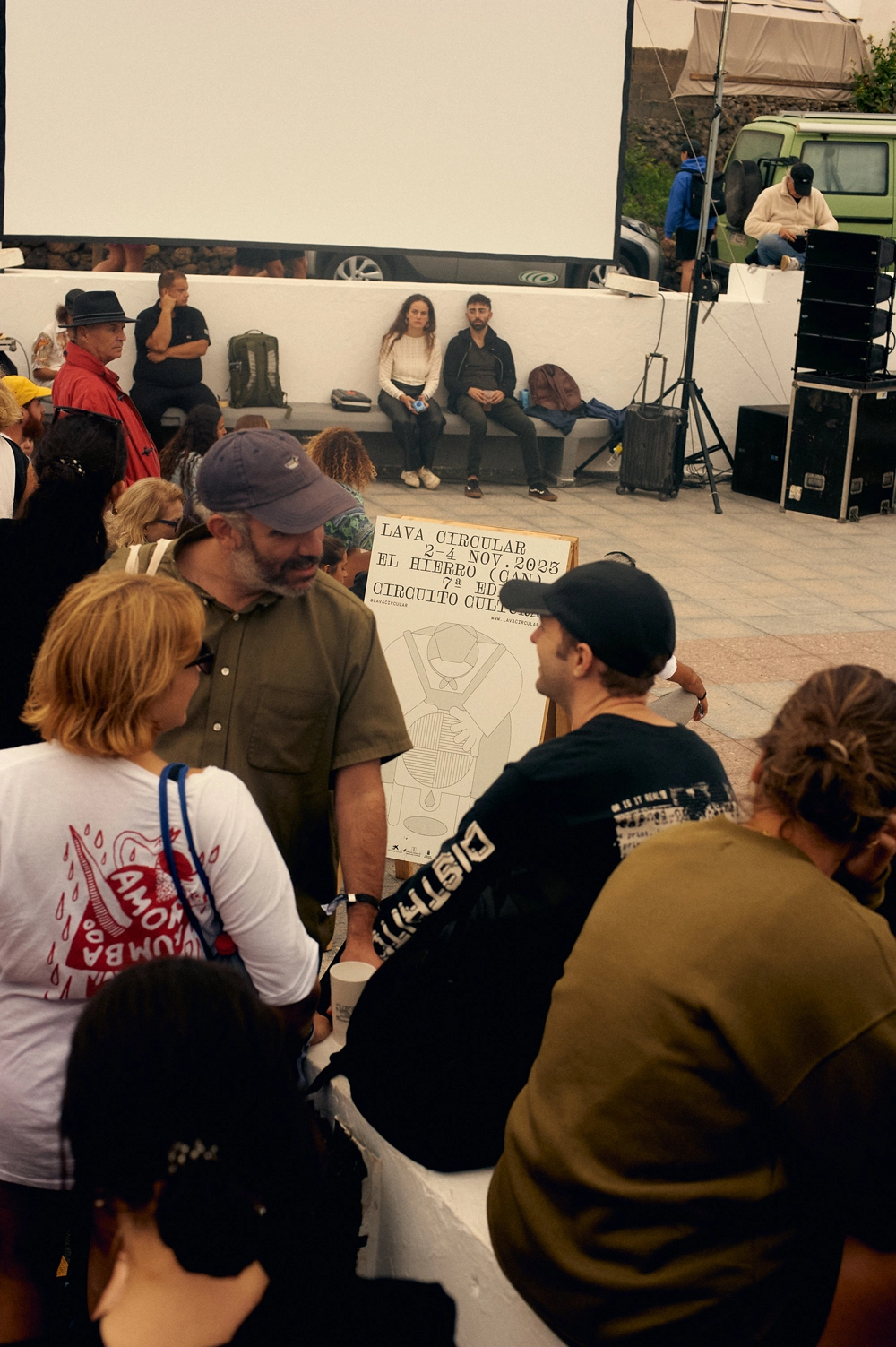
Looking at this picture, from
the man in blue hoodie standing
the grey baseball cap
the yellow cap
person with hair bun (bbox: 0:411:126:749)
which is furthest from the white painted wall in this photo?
the grey baseball cap

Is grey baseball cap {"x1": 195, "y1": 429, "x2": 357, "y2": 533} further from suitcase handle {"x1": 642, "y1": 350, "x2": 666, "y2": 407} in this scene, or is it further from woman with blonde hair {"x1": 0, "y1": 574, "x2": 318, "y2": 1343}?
suitcase handle {"x1": 642, "y1": 350, "x2": 666, "y2": 407}

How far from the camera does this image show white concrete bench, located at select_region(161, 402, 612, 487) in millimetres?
10389

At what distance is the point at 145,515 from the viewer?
440cm

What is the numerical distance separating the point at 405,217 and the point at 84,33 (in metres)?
2.90

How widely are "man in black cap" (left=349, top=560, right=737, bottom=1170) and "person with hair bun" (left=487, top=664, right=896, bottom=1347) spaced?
0.30 meters

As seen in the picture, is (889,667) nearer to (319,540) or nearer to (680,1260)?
(319,540)

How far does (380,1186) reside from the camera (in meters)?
2.14

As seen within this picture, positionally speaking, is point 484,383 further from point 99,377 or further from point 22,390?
point 22,390

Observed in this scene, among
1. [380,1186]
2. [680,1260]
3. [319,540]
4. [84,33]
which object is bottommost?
[380,1186]

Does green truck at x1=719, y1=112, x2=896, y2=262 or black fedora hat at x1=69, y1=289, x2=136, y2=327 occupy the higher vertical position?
green truck at x1=719, y1=112, x2=896, y2=262

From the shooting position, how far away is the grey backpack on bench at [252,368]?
1028 cm

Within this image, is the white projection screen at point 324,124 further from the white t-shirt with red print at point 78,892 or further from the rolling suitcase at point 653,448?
the white t-shirt with red print at point 78,892

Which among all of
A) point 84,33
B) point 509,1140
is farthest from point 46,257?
point 509,1140

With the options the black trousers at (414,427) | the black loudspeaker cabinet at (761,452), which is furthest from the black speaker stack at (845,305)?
the black trousers at (414,427)
